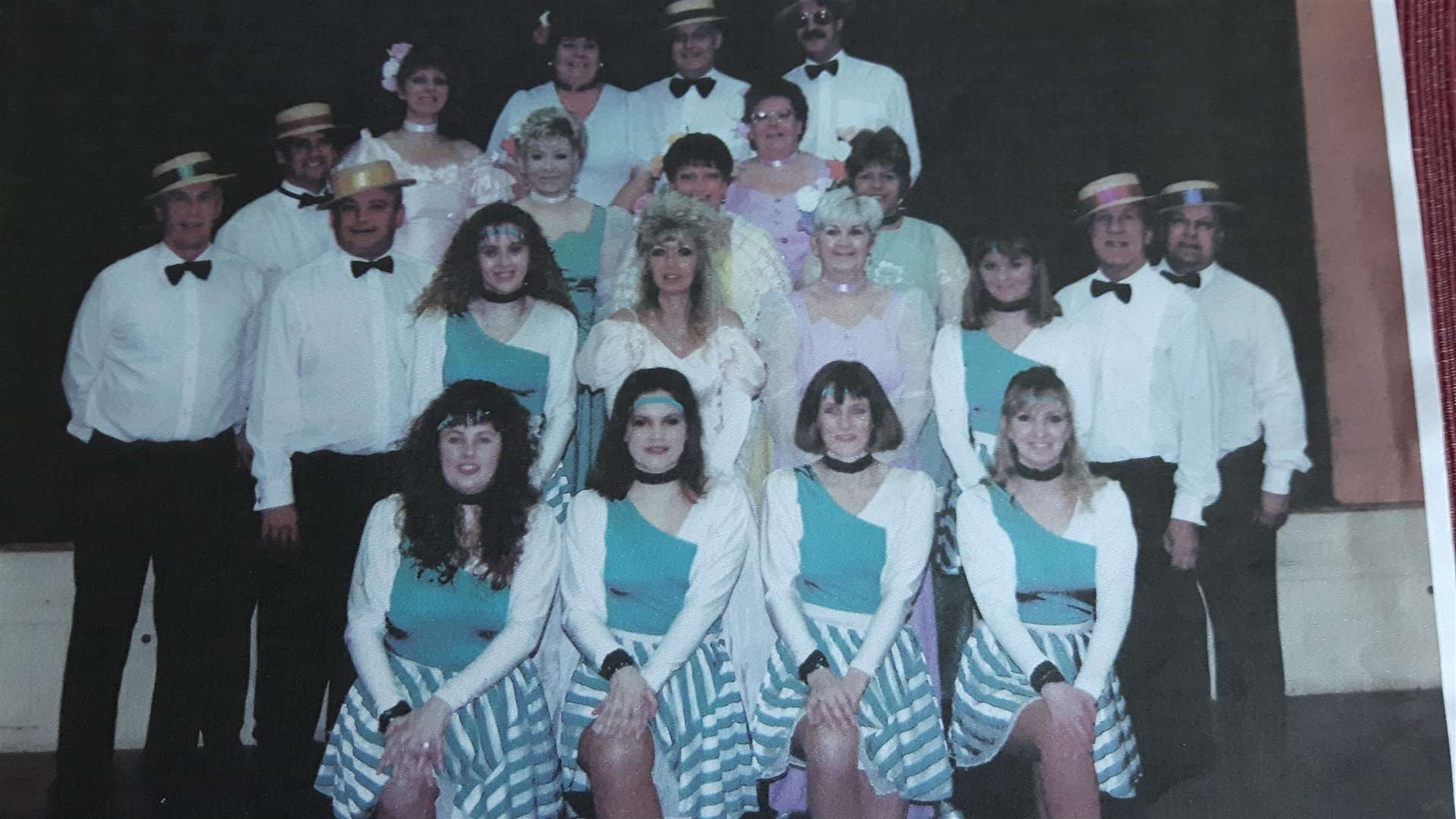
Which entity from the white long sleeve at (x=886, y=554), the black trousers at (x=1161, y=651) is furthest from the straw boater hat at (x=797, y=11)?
the black trousers at (x=1161, y=651)

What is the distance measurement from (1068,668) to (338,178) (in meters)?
1.49

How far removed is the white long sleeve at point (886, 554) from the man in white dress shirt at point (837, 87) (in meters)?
0.57

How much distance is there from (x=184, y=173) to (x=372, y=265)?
0.39 m

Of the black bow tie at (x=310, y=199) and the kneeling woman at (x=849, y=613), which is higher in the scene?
the black bow tie at (x=310, y=199)

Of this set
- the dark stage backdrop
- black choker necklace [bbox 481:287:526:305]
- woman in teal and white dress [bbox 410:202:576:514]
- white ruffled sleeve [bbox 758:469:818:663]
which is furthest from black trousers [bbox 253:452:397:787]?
white ruffled sleeve [bbox 758:469:818:663]

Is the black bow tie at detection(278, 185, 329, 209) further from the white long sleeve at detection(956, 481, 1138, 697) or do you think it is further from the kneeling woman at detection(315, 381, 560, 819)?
the white long sleeve at detection(956, 481, 1138, 697)

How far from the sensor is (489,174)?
186cm

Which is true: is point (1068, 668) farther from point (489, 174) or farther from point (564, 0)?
point (564, 0)

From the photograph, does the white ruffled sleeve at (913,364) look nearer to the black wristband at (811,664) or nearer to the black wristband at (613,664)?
the black wristband at (811,664)

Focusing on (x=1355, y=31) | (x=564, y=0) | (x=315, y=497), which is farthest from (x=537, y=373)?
(x=1355, y=31)

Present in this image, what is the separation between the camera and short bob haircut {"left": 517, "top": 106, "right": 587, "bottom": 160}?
6.17 feet

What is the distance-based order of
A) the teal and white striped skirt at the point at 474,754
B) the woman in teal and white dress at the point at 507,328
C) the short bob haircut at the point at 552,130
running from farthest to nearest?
the short bob haircut at the point at 552,130 < the woman in teal and white dress at the point at 507,328 < the teal and white striped skirt at the point at 474,754

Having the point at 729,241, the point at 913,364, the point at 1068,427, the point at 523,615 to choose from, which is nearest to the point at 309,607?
the point at 523,615

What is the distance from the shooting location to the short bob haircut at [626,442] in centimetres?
177
